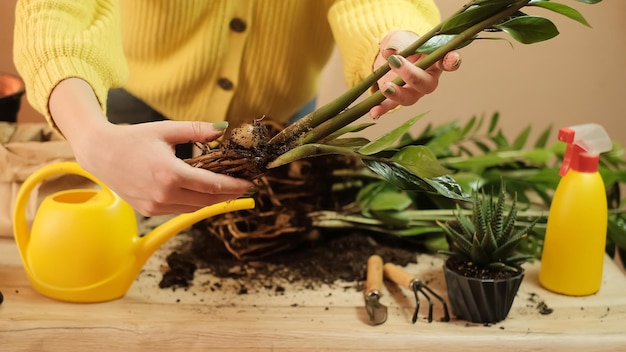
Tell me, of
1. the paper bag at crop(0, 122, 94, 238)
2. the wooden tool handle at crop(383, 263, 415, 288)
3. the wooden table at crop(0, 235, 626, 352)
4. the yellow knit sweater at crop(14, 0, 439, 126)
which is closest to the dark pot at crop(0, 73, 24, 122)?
the paper bag at crop(0, 122, 94, 238)

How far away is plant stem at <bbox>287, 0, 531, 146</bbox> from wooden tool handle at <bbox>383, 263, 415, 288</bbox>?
1.13 ft

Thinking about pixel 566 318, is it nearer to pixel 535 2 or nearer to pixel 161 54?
pixel 535 2

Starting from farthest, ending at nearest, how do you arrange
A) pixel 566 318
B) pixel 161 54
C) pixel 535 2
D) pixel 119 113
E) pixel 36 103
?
pixel 119 113 → pixel 161 54 → pixel 566 318 → pixel 36 103 → pixel 535 2

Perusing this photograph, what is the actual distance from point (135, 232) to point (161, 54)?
0.92 feet

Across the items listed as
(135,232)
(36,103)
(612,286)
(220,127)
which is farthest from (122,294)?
(612,286)

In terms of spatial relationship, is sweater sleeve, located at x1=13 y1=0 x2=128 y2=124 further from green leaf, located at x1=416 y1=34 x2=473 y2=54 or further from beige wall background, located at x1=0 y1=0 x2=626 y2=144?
beige wall background, located at x1=0 y1=0 x2=626 y2=144

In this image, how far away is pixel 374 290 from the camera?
87 cm

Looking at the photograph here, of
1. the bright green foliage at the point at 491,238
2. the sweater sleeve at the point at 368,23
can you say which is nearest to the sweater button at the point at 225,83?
the sweater sleeve at the point at 368,23

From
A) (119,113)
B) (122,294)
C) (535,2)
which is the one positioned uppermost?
(535,2)

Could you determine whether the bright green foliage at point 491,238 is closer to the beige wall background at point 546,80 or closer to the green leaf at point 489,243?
the green leaf at point 489,243

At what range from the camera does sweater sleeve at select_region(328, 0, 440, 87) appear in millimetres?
847

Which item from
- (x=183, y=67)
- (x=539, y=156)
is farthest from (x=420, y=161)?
(x=539, y=156)

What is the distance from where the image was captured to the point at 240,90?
1.04 m

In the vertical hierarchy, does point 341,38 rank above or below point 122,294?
above
